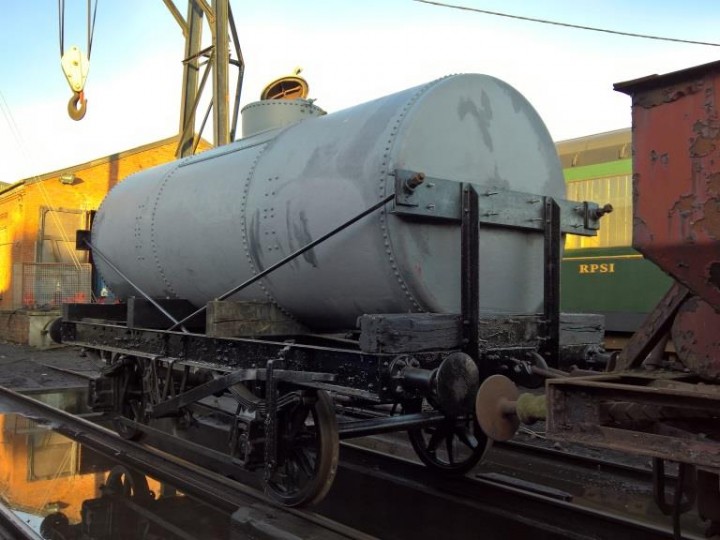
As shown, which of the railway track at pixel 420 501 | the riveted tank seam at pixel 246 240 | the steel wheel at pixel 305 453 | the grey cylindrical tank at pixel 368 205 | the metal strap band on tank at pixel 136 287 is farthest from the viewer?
the metal strap band on tank at pixel 136 287

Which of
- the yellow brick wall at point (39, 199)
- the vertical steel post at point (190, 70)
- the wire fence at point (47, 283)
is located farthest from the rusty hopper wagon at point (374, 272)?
the yellow brick wall at point (39, 199)

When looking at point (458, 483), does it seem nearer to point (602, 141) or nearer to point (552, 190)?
point (552, 190)

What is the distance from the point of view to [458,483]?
5.79 meters

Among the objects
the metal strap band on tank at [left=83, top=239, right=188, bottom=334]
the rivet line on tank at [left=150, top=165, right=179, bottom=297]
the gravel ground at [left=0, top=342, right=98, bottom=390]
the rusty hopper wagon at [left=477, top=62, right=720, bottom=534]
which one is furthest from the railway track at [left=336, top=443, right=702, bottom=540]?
the gravel ground at [left=0, top=342, right=98, bottom=390]

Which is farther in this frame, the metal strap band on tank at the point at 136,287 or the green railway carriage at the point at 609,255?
the green railway carriage at the point at 609,255

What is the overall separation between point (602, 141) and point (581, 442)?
8960mm

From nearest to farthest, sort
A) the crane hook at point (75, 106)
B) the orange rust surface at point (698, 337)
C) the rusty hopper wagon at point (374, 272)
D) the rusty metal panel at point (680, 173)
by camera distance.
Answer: the rusty metal panel at point (680, 173)
the orange rust surface at point (698, 337)
the rusty hopper wagon at point (374, 272)
the crane hook at point (75, 106)

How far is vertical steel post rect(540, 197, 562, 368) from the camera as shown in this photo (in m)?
4.66

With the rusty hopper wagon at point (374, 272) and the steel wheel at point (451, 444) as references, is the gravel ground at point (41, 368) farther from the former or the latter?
the steel wheel at point (451, 444)

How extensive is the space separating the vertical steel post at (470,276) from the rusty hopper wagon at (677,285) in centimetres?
129

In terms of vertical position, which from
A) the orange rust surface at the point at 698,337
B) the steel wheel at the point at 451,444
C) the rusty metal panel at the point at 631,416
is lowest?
the steel wheel at the point at 451,444

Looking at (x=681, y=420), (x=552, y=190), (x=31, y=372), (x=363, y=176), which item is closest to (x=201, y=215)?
(x=363, y=176)

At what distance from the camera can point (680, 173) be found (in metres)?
2.66

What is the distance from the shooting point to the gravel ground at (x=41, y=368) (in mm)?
12330
